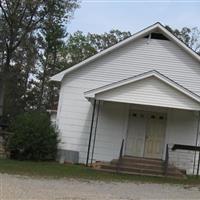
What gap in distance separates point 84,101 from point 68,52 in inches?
1513

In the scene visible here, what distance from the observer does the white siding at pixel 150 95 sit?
22500mm

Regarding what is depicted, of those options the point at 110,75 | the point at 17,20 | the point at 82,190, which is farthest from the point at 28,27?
the point at 82,190

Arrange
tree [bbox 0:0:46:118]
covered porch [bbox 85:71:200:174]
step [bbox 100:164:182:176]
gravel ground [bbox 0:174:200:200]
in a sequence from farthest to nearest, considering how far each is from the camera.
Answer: tree [bbox 0:0:46:118]
covered porch [bbox 85:71:200:174]
step [bbox 100:164:182:176]
gravel ground [bbox 0:174:200:200]

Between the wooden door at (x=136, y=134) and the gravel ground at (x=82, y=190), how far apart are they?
6.70 m

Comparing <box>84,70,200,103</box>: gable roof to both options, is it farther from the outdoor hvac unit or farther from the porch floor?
the outdoor hvac unit

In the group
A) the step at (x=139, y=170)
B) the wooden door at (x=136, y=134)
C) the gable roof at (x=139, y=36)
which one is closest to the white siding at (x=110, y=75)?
the gable roof at (x=139, y=36)

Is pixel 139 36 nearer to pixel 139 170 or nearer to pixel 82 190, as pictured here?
pixel 139 170

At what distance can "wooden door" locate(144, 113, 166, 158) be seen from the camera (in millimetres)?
24578

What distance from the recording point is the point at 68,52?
6278 cm

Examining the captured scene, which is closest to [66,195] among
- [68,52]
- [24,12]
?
→ [24,12]

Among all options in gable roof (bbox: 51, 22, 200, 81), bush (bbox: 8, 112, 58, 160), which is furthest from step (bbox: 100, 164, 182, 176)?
gable roof (bbox: 51, 22, 200, 81)

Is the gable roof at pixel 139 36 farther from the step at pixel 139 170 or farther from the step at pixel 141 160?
the step at pixel 139 170

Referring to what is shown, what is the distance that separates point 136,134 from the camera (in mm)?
24703

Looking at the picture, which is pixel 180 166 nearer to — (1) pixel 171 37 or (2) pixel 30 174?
(1) pixel 171 37
